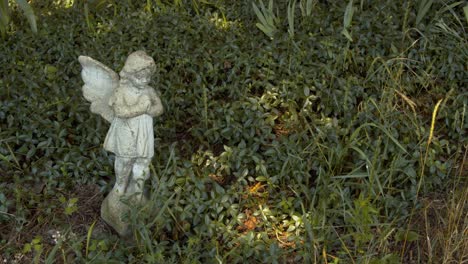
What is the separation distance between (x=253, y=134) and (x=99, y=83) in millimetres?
1040

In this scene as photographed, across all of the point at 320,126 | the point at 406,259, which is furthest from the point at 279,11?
the point at 406,259

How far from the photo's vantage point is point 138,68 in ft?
9.80

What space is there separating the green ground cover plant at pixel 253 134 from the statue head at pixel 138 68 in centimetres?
50

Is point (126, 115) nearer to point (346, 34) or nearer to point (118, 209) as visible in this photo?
point (118, 209)

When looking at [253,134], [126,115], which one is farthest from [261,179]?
[126,115]

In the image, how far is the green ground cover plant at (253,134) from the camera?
335 cm

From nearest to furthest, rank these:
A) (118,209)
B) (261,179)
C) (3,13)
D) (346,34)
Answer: (118,209)
(261,179)
(3,13)
(346,34)

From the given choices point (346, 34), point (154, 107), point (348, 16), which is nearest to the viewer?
point (154, 107)

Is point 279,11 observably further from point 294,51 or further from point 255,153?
point 255,153

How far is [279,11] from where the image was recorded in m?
4.88

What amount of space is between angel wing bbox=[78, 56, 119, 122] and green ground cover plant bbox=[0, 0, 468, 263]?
0.43 meters

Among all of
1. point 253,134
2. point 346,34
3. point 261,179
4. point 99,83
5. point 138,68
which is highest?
point 138,68

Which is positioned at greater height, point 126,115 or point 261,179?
point 126,115

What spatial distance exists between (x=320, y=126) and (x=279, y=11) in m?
1.28
